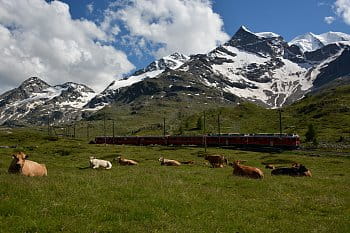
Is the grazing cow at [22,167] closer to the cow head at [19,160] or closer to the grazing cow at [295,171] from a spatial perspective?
the cow head at [19,160]

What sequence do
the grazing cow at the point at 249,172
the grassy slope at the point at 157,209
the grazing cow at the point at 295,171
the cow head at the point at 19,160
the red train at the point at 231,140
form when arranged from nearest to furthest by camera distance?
the grassy slope at the point at 157,209
the cow head at the point at 19,160
the grazing cow at the point at 249,172
the grazing cow at the point at 295,171
the red train at the point at 231,140

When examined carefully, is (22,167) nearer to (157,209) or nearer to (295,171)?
(157,209)

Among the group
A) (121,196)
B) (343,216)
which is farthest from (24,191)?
(343,216)

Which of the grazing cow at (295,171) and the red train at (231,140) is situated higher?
the red train at (231,140)

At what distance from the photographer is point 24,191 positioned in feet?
49.7

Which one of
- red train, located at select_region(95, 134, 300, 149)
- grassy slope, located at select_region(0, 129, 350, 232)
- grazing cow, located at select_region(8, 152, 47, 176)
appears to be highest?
red train, located at select_region(95, 134, 300, 149)

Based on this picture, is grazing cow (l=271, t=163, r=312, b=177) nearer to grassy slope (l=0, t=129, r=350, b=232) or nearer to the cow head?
grassy slope (l=0, t=129, r=350, b=232)

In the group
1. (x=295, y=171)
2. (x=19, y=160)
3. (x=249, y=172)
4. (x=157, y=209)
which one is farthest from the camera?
(x=295, y=171)

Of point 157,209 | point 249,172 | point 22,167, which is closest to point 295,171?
point 249,172

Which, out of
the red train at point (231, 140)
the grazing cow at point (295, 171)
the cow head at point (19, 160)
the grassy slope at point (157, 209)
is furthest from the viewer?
the red train at point (231, 140)

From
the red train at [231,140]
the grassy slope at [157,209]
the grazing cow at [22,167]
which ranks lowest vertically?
the grassy slope at [157,209]

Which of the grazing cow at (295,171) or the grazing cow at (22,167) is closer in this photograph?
the grazing cow at (22,167)

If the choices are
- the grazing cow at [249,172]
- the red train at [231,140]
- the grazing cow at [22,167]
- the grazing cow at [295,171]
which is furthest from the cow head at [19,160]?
the red train at [231,140]

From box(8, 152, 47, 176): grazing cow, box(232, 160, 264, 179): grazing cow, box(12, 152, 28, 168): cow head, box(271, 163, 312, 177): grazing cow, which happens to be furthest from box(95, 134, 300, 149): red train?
box(12, 152, 28, 168): cow head
